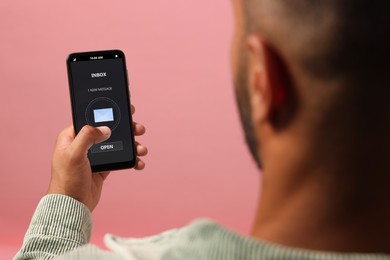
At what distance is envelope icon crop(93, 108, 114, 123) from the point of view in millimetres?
1413

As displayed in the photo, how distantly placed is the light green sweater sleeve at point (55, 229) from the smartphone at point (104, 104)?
14.0 inches

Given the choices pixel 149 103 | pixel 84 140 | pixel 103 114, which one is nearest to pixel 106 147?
pixel 103 114

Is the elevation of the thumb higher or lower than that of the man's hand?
higher

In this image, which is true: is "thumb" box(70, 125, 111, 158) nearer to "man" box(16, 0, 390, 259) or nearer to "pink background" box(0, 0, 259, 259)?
"man" box(16, 0, 390, 259)

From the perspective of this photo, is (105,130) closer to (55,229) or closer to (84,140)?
(84,140)

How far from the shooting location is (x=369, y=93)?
0.61 meters

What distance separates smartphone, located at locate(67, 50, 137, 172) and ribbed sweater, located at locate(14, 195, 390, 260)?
0.37 metres

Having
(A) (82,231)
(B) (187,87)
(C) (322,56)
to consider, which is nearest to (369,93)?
(C) (322,56)

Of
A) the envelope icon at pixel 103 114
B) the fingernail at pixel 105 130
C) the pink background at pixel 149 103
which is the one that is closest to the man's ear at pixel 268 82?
the fingernail at pixel 105 130

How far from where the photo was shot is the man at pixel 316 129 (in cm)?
61

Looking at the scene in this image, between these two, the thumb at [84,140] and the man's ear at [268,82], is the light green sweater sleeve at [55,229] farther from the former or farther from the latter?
the man's ear at [268,82]

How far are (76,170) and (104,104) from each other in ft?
0.84

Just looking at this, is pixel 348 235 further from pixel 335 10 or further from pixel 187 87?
pixel 187 87

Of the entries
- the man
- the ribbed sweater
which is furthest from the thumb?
the man
